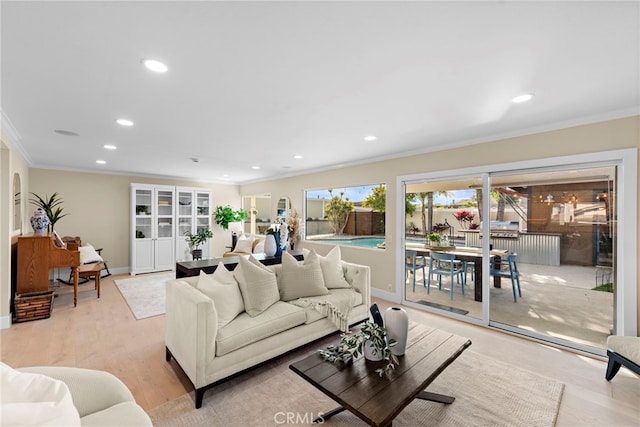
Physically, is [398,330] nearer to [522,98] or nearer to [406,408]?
[406,408]

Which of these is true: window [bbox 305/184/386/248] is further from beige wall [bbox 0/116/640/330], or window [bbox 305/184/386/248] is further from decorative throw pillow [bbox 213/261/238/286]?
decorative throw pillow [bbox 213/261/238/286]

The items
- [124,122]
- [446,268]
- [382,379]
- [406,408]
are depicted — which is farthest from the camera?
[446,268]

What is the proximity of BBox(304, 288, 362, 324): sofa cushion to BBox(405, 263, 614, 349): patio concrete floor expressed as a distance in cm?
164

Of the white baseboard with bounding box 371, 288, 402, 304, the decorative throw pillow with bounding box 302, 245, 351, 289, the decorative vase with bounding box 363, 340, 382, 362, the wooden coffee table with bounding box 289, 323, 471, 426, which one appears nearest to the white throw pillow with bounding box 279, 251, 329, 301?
the decorative throw pillow with bounding box 302, 245, 351, 289

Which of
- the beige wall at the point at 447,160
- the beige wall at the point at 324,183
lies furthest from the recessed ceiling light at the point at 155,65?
the beige wall at the point at 447,160

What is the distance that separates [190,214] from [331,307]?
564cm

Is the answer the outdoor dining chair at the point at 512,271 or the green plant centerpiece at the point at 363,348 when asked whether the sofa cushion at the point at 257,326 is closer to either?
the green plant centerpiece at the point at 363,348

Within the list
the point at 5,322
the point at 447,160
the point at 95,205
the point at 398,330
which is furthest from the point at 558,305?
the point at 95,205

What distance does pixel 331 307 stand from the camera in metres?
2.90

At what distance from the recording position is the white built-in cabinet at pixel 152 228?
6.37 metres

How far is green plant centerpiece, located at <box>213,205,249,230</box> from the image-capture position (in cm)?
777

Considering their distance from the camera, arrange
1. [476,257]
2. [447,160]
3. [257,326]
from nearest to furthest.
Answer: [257,326], [476,257], [447,160]

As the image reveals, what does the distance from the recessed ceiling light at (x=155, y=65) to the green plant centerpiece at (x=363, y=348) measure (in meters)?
2.22

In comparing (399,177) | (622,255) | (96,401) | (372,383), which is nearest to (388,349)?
(372,383)
